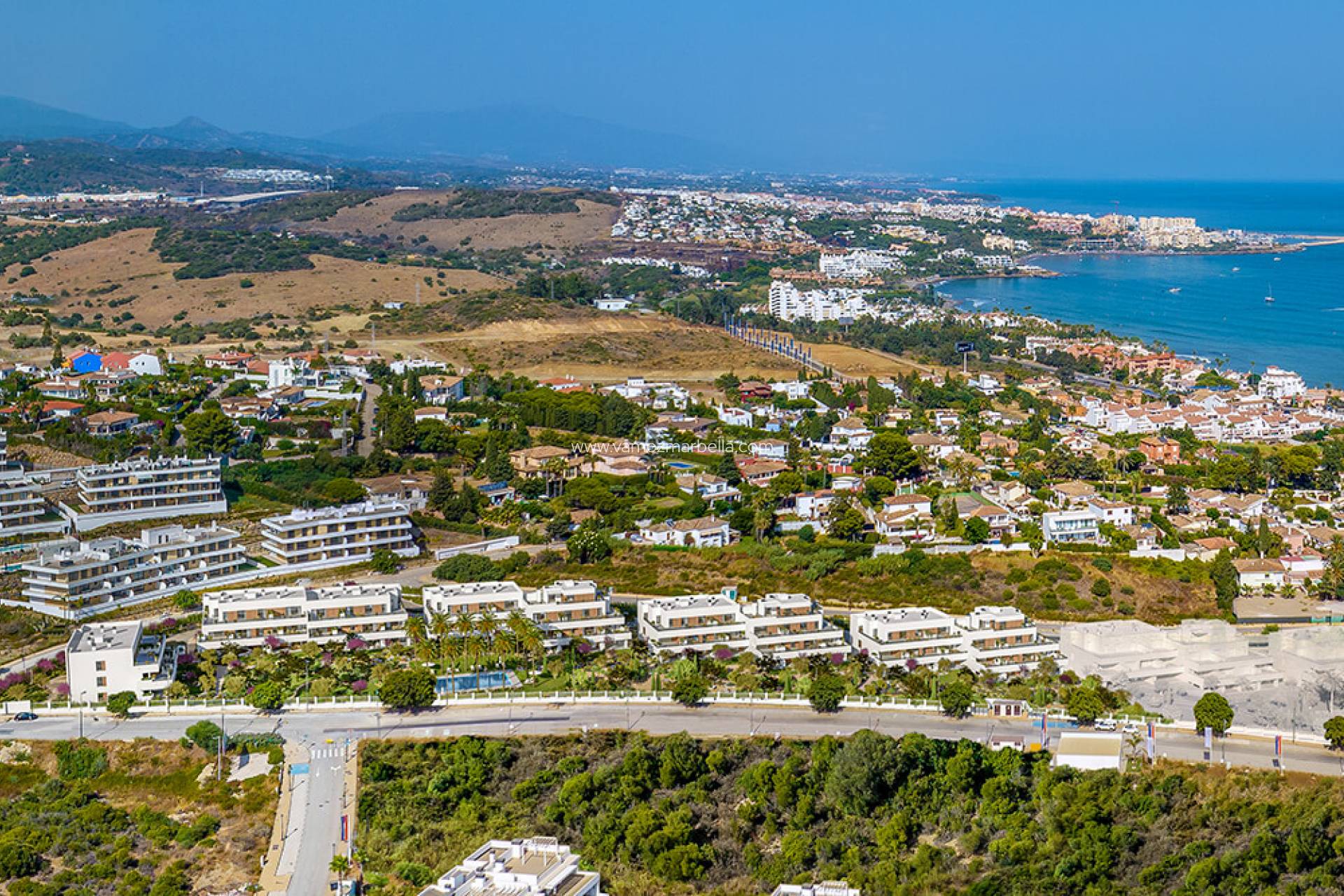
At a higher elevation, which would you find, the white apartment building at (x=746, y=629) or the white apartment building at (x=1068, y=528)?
the white apartment building at (x=1068, y=528)

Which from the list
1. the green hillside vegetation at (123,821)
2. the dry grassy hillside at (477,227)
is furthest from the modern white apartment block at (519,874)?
the dry grassy hillside at (477,227)

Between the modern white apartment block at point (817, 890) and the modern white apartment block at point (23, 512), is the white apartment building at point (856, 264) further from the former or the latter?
the modern white apartment block at point (817, 890)

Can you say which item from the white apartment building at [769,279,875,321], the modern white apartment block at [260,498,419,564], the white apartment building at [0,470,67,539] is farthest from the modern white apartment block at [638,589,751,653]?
the white apartment building at [769,279,875,321]

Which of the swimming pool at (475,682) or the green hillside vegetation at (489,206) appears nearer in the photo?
the swimming pool at (475,682)

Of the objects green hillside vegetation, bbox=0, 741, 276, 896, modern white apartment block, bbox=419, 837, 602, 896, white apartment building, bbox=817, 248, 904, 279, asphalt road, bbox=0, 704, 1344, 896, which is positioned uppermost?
white apartment building, bbox=817, 248, 904, 279

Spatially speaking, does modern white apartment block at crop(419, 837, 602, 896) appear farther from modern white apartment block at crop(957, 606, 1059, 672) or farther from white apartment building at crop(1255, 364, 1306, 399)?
white apartment building at crop(1255, 364, 1306, 399)

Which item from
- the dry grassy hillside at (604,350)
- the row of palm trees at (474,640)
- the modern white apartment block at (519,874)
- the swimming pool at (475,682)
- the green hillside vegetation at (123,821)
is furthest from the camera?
the dry grassy hillside at (604,350)

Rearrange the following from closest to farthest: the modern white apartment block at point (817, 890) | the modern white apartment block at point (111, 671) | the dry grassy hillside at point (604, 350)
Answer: the modern white apartment block at point (817, 890) < the modern white apartment block at point (111, 671) < the dry grassy hillside at point (604, 350)

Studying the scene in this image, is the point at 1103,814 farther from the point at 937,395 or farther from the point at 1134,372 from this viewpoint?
the point at 1134,372
